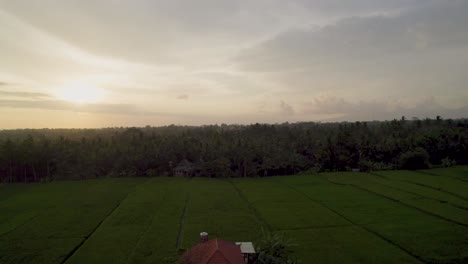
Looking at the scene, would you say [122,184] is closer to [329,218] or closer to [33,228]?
[33,228]

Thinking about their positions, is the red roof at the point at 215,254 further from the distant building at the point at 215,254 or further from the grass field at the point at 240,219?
the grass field at the point at 240,219

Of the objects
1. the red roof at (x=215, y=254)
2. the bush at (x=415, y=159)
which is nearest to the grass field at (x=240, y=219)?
the red roof at (x=215, y=254)

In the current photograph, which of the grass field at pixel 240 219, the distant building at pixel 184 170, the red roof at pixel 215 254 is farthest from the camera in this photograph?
the distant building at pixel 184 170

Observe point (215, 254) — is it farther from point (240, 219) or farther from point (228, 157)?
point (228, 157)

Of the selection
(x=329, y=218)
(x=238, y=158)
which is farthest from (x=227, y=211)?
(x=238, y=158)

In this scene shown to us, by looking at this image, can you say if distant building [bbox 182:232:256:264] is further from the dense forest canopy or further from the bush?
the bush

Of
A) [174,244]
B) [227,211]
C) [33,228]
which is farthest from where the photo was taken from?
[227,211]
